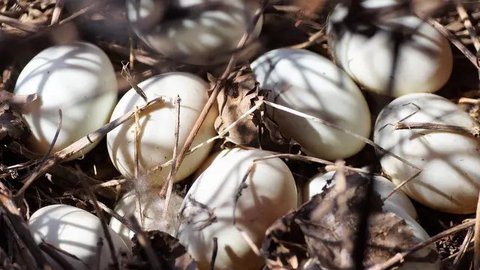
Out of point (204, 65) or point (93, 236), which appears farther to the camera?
point (204, 65)

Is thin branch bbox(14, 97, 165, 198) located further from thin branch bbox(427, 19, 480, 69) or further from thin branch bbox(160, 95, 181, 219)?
thin branch bbox(427, 19, 480, 69)

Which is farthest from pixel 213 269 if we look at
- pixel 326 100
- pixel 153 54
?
pixel 153 54

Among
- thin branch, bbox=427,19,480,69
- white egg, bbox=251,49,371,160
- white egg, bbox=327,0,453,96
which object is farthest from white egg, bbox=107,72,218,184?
thin branch, bbox=427,19,480,69

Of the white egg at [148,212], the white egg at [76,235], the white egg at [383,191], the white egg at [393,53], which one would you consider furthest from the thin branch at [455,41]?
the white egg at [76,235]

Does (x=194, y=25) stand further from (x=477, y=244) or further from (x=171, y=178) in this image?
(x=477, y=244)

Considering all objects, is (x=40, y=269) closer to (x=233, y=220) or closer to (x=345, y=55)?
(x=233, y=220)

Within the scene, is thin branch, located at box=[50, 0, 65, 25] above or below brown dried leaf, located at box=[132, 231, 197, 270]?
above
